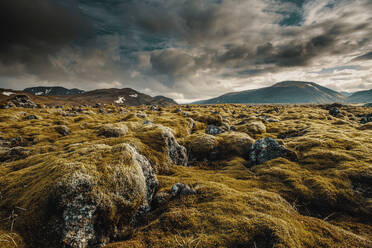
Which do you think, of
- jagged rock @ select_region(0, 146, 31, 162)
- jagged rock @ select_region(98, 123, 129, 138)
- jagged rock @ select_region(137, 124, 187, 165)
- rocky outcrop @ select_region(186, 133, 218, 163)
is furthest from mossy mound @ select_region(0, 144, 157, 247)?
jagged rock @ select_region(98, 123, 129, 138)

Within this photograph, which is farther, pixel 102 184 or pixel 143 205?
pixel 143 205

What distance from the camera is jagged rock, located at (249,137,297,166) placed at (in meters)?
18.2

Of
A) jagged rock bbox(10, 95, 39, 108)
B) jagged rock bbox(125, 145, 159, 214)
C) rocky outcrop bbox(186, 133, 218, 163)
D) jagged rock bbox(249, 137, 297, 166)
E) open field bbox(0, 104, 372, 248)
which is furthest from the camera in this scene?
jagged rock bbox(10, 95, 39, 108)

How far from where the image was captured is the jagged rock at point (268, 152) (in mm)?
18172

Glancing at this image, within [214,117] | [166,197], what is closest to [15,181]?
[166,197]

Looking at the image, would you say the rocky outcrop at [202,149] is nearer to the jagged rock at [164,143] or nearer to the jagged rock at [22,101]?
the jagged rock at [164,143]

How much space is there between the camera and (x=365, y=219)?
32.5 ft

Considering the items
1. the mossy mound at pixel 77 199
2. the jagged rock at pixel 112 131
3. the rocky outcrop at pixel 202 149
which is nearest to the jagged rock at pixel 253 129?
the rocky outcrop at pixel 202 149

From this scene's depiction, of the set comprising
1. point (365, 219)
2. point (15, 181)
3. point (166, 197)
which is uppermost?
point (15, 181)

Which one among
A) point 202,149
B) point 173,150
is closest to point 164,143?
point 173,150

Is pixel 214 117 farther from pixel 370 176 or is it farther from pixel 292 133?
pixel 370 176

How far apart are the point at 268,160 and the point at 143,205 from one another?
14267mm

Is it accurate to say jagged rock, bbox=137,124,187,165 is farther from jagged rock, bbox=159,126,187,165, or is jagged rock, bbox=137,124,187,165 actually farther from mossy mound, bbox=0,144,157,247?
mossy mound, bbox=0,144,157,247

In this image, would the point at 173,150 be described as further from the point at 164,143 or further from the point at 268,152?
the point at 268,152
